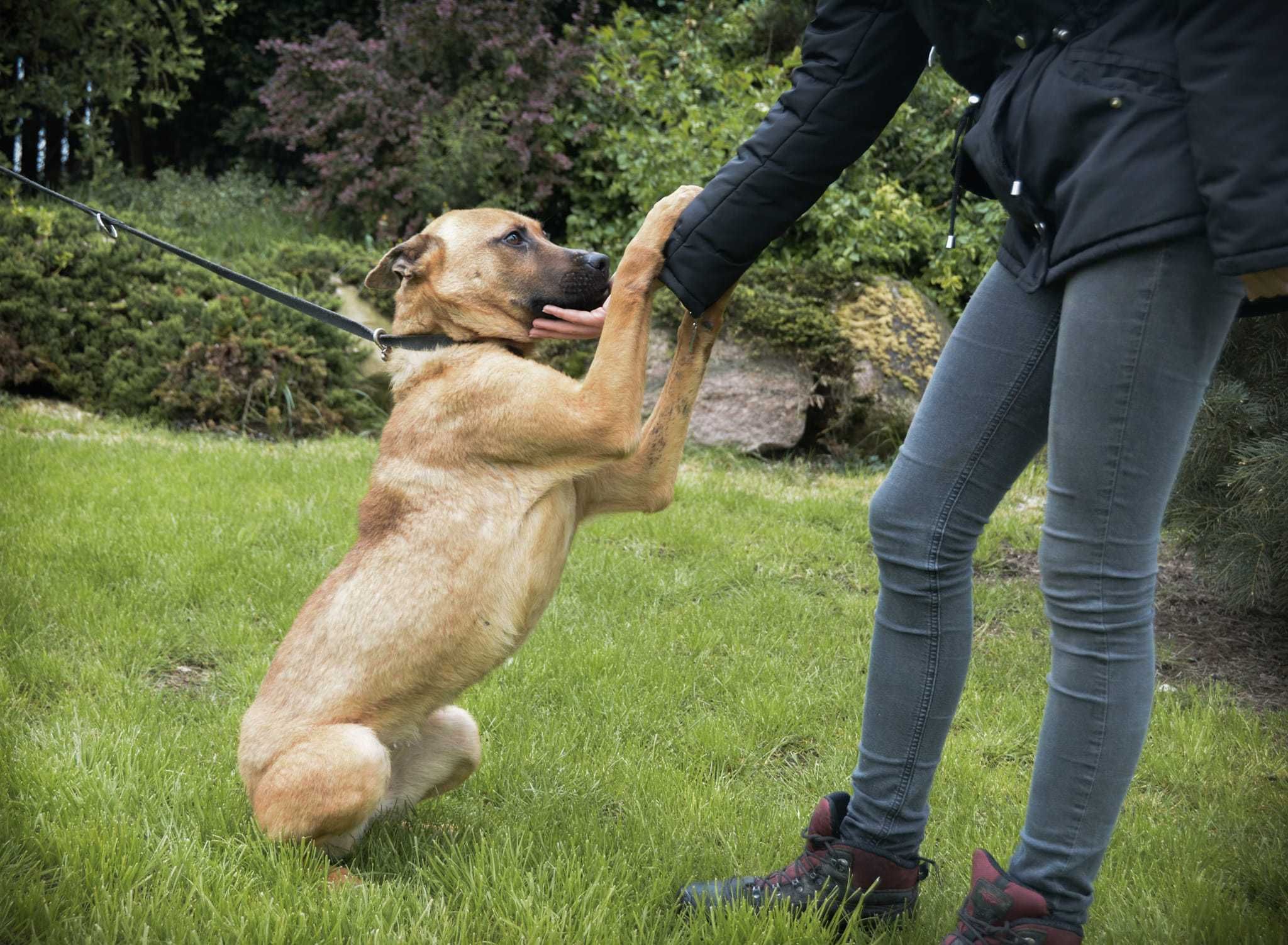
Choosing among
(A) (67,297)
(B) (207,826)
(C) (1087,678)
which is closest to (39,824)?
(B) (207,826)

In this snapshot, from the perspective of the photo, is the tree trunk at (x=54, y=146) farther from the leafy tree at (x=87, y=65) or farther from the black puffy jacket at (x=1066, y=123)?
the black puffy jacket at (x=1066, y=123)

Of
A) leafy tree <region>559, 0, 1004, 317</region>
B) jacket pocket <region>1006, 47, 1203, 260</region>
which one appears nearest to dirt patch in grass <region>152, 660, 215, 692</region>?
jacket pocket <region>1006, 47, 1203, 260</region>

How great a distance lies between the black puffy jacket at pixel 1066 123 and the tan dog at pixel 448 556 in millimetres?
433

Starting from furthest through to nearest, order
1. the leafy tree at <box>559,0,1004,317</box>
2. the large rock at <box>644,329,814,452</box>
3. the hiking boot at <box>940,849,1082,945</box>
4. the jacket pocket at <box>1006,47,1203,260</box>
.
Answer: the leafy tree at <box>559,0,1004,317</box>
the large rock at <box>644,329,814,452</box>
the hiking boot at <box>940,849,1082,945</box>
the jacket pocket at <box>1006,47,1203,260</box>

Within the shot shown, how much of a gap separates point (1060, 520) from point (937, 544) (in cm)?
33

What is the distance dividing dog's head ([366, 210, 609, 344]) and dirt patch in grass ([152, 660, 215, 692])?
172 centimetres

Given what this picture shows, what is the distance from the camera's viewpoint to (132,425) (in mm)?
7973

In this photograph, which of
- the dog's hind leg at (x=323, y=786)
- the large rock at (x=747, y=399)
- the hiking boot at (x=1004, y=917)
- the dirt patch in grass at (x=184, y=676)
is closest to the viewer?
the hiking boot at (x=1004, y=917)

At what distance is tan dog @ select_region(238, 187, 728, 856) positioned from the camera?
2.81 m

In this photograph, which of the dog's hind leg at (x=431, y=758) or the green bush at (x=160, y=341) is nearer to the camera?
the dog's hind leg at (x=431, y=758)

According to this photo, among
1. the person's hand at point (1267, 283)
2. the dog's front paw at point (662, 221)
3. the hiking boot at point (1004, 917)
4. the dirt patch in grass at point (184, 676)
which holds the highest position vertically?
the dog's front paw at point (662, 221)

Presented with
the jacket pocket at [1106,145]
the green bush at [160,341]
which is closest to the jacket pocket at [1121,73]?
the jacket pocket at [1106,145]

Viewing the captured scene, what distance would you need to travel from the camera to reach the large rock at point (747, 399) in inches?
325

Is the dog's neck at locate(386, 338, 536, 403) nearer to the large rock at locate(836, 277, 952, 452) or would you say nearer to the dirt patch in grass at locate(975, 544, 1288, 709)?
the dirt patch in grass at locate(975, 544, 1288, 709)
